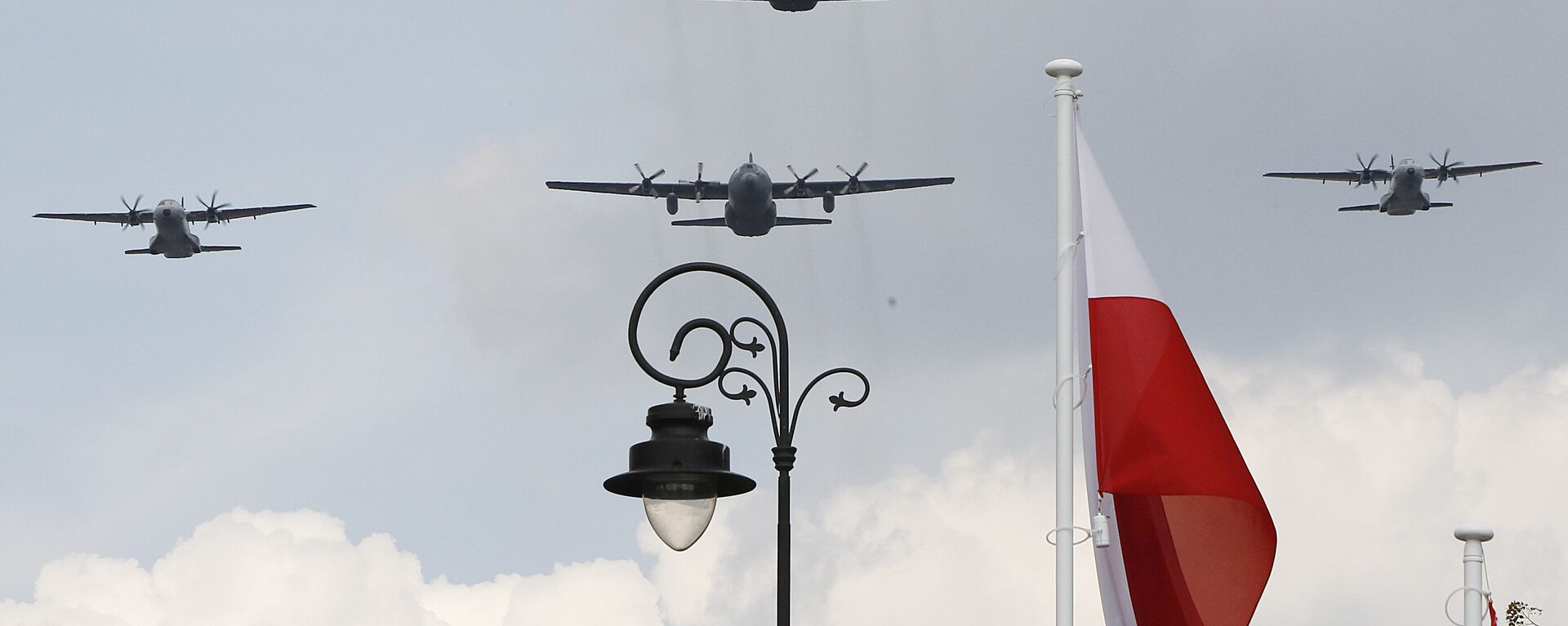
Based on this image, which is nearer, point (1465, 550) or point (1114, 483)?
point (1114, 483)

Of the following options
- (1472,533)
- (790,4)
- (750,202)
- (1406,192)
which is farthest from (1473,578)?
(1406,192)

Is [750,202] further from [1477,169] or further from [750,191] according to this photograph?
[1477,169]

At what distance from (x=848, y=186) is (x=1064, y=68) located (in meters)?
69.6

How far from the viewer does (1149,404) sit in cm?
1289

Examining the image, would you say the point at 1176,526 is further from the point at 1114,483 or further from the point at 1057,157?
the point at 1057,157

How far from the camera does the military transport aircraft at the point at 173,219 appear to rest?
301 feet

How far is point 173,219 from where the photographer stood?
91500 millimetres

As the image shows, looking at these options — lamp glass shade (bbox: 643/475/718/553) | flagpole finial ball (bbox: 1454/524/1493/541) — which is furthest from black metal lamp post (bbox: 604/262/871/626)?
flagpole finial ball (bbox: 1454/524/1493/541)

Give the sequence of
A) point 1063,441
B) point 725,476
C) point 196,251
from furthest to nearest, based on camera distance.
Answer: point 196,251 → point 725,476 → point 1063,441

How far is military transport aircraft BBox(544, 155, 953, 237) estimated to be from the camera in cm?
7131

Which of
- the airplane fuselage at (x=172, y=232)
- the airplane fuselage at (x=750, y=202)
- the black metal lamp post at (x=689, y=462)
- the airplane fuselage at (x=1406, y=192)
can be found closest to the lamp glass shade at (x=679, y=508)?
the black metal lamp post at (x=689, y=462)

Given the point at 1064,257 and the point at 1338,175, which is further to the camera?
the point at 1338,175

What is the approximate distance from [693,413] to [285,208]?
88744 millimetres

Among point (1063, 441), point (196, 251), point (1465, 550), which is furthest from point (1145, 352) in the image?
point (196, 251)
